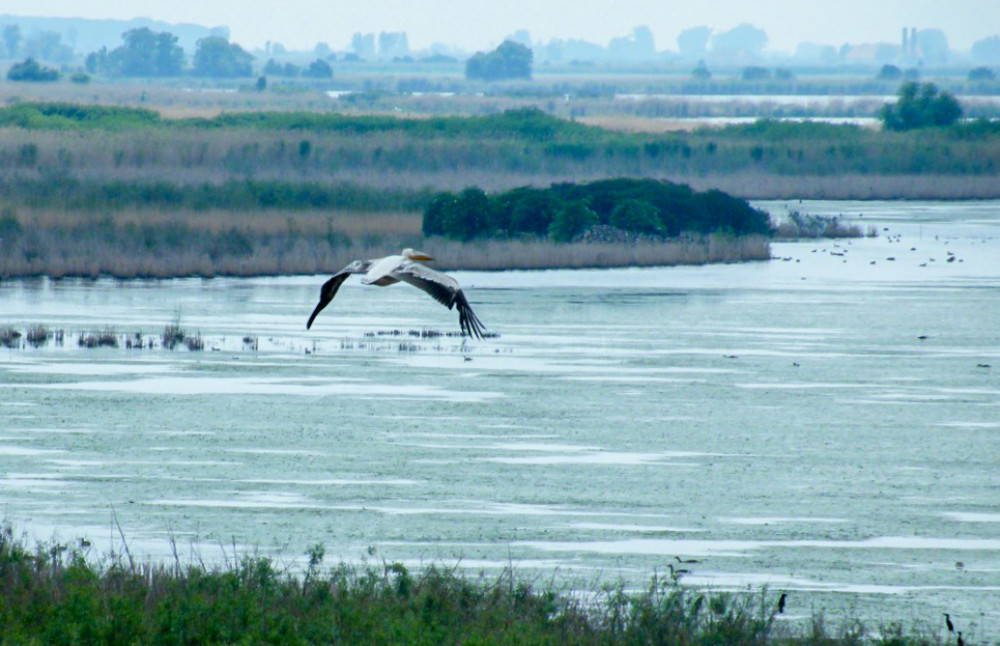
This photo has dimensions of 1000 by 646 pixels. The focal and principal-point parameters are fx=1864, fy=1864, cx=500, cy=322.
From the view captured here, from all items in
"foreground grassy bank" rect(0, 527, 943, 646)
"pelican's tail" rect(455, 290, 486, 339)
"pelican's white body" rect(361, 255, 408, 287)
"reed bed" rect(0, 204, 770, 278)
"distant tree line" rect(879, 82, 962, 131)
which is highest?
"pelican's white body" rect(361, 255, 408, 287)

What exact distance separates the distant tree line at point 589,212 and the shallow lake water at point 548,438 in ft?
28.6

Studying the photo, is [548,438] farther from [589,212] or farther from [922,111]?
[922,111]

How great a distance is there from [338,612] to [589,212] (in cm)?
3763

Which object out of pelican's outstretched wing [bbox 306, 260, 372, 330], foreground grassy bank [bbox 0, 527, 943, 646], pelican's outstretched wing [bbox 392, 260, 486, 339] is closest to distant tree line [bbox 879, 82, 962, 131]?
foreground grassy bank [bbox 0, 527, 943, 646]

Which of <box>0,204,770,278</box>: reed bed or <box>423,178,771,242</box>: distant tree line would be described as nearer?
<box>0,204,770,278</box>: reed bed

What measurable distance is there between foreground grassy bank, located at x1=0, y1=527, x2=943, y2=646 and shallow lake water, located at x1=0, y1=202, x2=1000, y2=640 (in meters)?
1.35

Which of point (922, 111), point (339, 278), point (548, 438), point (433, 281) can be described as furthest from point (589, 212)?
point (922, 111)

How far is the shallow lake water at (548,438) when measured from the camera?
17.0 metres

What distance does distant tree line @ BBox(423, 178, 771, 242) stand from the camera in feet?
161

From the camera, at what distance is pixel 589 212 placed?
4978cm

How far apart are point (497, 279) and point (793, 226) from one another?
16.3m

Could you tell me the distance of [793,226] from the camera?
187 feet

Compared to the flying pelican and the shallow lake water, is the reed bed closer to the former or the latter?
the shallow lake water

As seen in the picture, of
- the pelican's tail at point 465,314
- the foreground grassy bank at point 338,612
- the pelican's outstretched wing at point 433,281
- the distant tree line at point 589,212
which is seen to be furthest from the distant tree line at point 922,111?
the pelican's outstretched wing at point 433,281
